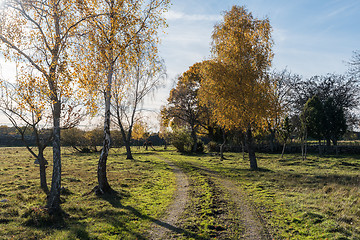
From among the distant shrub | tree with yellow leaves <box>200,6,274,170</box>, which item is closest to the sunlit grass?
tree with yellow leaves <box>200,6,274,170</box>

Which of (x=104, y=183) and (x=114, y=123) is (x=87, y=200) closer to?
(x=104, y=183)

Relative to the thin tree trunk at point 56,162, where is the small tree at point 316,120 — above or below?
above

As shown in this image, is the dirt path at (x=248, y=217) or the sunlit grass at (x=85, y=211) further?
the sunlit grass at (x=85, y=211)

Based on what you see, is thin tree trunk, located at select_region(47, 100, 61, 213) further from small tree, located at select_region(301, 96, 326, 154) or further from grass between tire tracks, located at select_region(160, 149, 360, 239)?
small tree, located at select_region(301, 96, 326, 154)

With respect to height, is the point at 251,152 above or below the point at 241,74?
below

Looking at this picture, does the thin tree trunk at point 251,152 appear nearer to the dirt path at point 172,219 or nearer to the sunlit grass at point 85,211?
the sunlit grass at point 85,211

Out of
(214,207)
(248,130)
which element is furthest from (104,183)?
(248,130)

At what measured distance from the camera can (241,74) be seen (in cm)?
1786

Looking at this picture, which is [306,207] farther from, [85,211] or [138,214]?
[85,211]

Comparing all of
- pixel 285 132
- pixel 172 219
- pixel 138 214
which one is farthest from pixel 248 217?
pixel 285 132

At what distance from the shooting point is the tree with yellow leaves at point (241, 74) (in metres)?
17.5

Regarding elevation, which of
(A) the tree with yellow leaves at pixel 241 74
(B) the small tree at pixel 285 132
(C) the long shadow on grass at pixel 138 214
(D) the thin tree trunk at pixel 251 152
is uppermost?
(A) the tree with yellow leaves at pixel 241 74

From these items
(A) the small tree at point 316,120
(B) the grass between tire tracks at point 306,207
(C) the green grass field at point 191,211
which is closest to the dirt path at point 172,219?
(C) the green grass field at point 191,211

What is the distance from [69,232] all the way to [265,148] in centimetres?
3505
